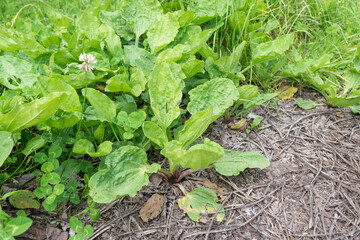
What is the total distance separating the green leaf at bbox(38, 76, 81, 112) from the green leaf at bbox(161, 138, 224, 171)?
1.99ft

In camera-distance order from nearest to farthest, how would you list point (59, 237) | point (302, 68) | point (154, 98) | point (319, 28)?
1. point (59, 237)
2. point (154, 98)
3. point (302, 68)
4. point (319, 28)

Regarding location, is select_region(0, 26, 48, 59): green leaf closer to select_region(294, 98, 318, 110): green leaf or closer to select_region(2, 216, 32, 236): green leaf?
select_region(2, 216, 32, 236): green leaf

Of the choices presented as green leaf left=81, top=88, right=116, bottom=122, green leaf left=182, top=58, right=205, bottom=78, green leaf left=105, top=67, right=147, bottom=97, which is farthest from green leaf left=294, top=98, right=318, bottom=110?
green leaf left=81, top=88, right=116, bottom=122

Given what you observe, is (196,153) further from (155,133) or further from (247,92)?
(247,92)

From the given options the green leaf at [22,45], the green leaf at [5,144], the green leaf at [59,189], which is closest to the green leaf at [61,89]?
the green leaf at [5,144]

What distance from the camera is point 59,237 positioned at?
1.44 m

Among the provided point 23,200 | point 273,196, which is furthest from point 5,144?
point 273,196

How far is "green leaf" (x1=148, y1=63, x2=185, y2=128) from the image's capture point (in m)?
1.67

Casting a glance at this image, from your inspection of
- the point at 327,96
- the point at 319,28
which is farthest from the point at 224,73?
the point at 319,28

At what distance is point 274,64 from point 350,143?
82cm

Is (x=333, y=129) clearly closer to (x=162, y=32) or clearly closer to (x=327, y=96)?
(x=327, y=96)

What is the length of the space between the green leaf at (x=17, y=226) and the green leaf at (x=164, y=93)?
33.4 inches

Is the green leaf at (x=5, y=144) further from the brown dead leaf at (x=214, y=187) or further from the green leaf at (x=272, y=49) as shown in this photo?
the green leaf at (x=272, y=49)

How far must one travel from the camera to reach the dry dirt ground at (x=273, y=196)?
147 cm
